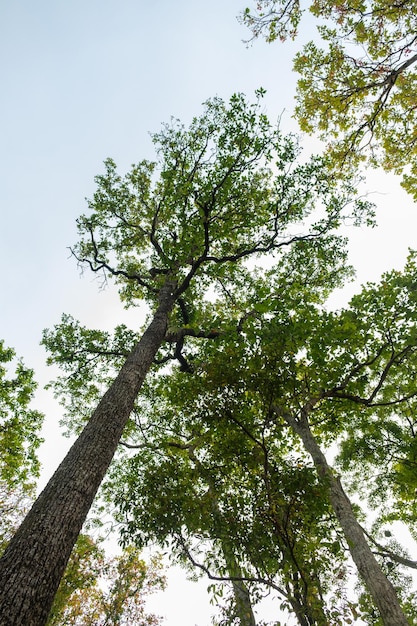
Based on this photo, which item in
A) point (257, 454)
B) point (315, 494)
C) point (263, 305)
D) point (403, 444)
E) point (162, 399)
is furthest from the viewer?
point (403, 444)

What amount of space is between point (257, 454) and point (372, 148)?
8.60 meters

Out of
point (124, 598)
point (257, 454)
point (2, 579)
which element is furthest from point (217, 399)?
point (124, 598)

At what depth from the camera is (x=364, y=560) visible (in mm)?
5875

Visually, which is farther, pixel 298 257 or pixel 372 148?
pixel 298 257

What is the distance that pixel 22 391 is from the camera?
13.0 metres

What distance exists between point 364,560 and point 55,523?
5715mm

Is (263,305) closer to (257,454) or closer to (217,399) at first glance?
(217,399)

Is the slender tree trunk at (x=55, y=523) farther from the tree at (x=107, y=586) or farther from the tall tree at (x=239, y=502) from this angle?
the tree at (x=107, y=586)

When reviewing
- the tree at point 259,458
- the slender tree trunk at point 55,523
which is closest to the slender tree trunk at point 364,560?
the tree at point 259,458

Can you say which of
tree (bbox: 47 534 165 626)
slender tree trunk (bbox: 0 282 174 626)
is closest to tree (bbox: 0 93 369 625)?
slender tree trunk (bbox: 0 282 174 626)

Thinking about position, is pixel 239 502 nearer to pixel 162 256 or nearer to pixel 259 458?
pixel 259 458

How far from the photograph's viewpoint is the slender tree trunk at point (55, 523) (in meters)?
2.65

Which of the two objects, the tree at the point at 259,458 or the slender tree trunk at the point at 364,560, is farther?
the slender tree trunk at the point at 364,560

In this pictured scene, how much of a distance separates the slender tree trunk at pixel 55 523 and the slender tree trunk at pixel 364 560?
316cm
